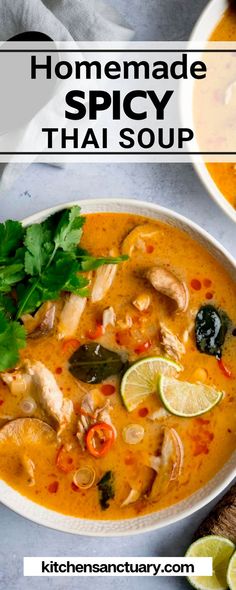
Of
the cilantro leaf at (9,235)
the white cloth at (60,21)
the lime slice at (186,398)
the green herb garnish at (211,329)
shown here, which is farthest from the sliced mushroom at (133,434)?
the white cloth at (60,21)

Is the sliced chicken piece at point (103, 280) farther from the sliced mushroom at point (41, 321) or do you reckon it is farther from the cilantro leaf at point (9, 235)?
the cilantro leaf at point (9, 235)

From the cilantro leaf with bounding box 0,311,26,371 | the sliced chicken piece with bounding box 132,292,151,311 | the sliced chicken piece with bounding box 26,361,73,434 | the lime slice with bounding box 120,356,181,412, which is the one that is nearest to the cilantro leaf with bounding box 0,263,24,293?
the cilantro leaf with bounding box 0,311,26,371

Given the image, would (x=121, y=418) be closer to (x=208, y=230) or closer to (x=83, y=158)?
(x=208, y=230)

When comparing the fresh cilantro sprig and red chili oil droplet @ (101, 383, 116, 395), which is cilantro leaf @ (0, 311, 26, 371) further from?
red chili oil droplet @ (101, 383, 116, 395)

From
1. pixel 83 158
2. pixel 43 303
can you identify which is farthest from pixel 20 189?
pixel 43 303

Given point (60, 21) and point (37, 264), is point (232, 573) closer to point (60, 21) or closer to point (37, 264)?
point (37, 264)

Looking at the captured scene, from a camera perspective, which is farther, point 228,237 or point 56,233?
point 228,237
